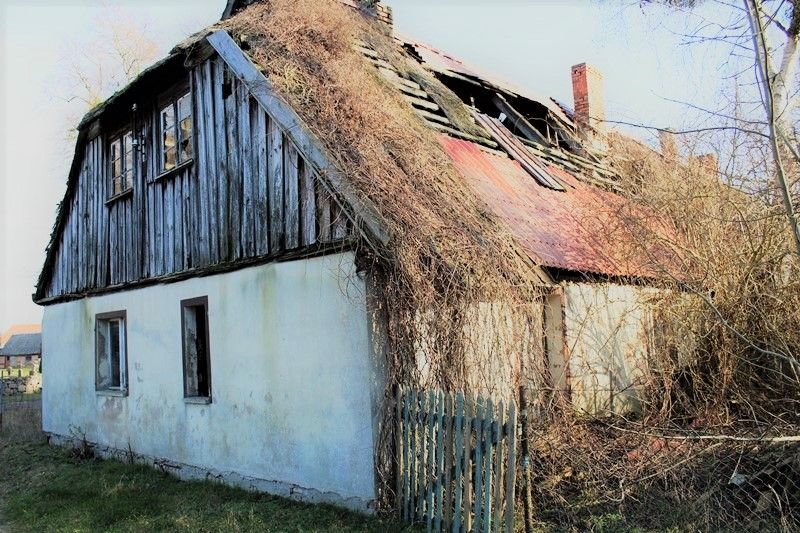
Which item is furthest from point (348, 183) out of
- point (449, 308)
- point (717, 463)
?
point (717, 463)

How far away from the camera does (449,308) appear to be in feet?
20.0

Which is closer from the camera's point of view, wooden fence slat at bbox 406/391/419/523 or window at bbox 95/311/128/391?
wooden fence slat at bbox 406/391/419/523

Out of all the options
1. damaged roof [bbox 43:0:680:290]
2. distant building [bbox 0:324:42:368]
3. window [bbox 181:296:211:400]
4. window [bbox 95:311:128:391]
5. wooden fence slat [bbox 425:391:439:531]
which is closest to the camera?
wooden fence slat [bbox 425:391:439:531]

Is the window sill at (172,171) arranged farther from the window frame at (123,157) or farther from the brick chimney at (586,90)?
the brick chimney at (586,90)

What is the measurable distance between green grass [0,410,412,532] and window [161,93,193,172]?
188 inches

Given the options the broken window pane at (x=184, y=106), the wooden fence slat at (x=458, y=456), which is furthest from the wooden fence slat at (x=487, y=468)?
the broken window pane at (x=184, y=106)

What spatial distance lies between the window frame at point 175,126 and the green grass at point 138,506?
15.2 feet

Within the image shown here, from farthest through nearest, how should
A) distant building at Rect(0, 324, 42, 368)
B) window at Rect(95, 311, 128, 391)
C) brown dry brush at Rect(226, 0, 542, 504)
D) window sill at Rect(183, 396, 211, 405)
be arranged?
distant building at Rect(0, 324, 42, 368), window at Rect(95, 311, 128, 391), window sill at Rect(183, 396, 211, 405), brown dry brush at Rect(226, 0, 542, 504)

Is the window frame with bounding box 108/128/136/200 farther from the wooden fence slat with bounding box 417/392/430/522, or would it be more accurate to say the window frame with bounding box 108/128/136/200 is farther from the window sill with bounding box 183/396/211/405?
the wooden fence slat with bounding box 417/392/430/522

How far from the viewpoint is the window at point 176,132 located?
998 centimetres

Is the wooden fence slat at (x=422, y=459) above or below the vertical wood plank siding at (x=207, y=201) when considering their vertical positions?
below

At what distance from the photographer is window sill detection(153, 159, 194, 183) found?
963 centimetres

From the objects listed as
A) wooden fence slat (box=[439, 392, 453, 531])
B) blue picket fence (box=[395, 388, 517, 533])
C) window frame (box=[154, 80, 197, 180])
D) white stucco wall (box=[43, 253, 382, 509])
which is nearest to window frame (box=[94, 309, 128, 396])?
white stucco wall (box=[43, 253, 382, 509])

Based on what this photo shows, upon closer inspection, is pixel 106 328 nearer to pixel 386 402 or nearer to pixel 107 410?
pixel 107 410
